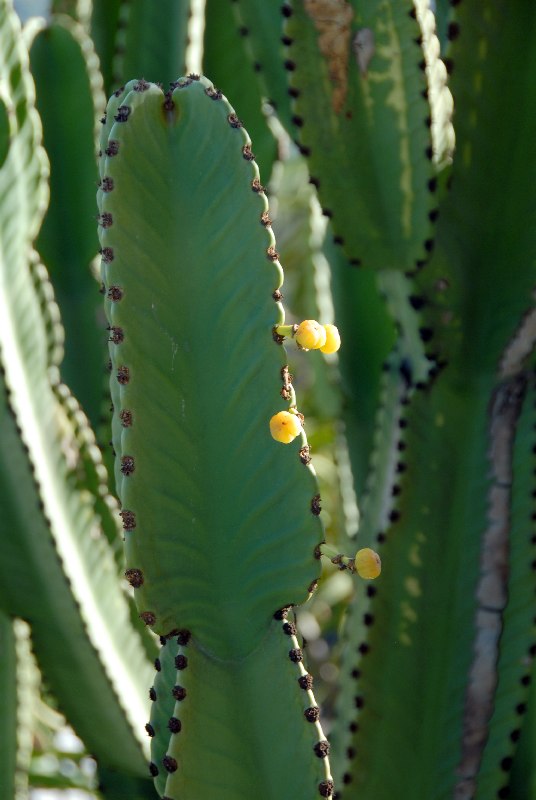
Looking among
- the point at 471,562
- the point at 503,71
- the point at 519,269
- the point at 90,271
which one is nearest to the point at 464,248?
the point at 519,269

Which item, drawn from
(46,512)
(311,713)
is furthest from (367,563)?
(46,512)

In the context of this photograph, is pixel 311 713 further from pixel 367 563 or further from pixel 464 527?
pixel 464 527

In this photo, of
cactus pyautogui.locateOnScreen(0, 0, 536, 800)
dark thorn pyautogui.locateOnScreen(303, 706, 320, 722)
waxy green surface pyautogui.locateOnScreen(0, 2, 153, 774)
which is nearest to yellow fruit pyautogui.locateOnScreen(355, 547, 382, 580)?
cactus pyautogui.locateOnScreen(0, 0, 536, 800)

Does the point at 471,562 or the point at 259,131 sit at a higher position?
the point at 259,131

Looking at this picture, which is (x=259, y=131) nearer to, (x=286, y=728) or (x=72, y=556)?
(x=72, y=556)

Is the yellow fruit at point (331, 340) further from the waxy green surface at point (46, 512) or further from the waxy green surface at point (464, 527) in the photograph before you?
→ the waxy green surface at point (46, 512)

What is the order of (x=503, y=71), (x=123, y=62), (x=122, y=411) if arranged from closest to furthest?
(x=122, y=411) → (x=503, y=71) → (x=123, y=62)

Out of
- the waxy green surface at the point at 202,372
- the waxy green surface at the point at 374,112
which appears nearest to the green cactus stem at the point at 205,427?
the waxy green surface at the point at 202,372
